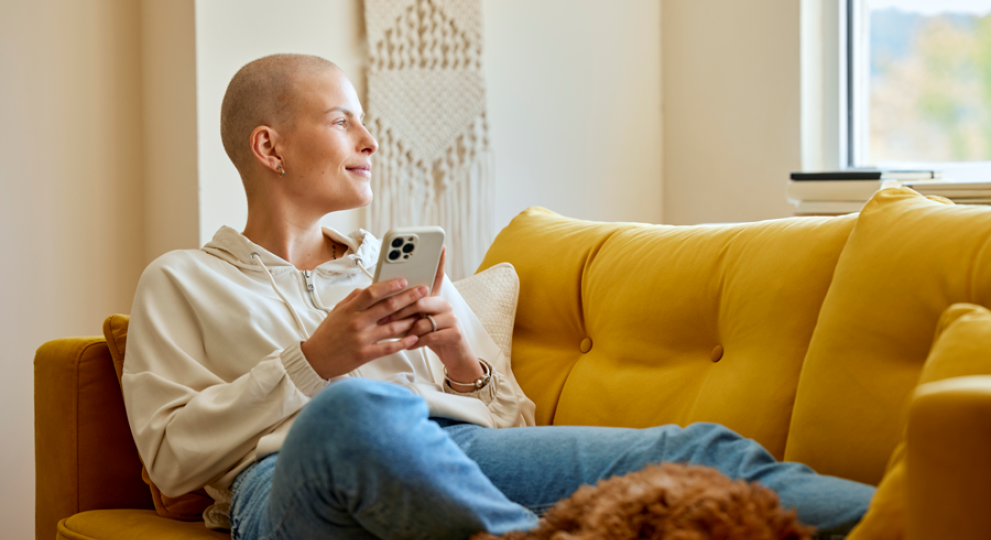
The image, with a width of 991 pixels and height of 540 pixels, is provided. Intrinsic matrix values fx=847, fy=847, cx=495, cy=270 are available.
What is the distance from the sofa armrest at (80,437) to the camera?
1346mm

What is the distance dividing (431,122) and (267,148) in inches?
34.8

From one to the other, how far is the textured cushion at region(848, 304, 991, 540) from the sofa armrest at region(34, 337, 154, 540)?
112cm

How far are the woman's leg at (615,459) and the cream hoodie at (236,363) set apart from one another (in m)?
0.16

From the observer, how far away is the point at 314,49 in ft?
7.04

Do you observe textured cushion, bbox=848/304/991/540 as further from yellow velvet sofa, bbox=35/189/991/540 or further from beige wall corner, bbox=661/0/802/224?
beige wall corner, bbox=661/0/802/224

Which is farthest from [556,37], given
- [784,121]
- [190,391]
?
[190,391]

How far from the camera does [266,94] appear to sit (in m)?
1.43

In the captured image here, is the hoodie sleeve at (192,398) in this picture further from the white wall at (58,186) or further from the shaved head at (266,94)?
the white wall at (58,186)

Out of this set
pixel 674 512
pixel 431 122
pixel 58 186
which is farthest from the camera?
pixel 431 122

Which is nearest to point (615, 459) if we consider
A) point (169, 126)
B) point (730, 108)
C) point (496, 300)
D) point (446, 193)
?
point (496, 300)

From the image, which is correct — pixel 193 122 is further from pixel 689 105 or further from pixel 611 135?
pixel 689 105

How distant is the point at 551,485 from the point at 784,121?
1569 mm

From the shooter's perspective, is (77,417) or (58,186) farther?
(58,186)

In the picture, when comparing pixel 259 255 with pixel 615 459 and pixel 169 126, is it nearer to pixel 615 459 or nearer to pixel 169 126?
pixel 615 459
